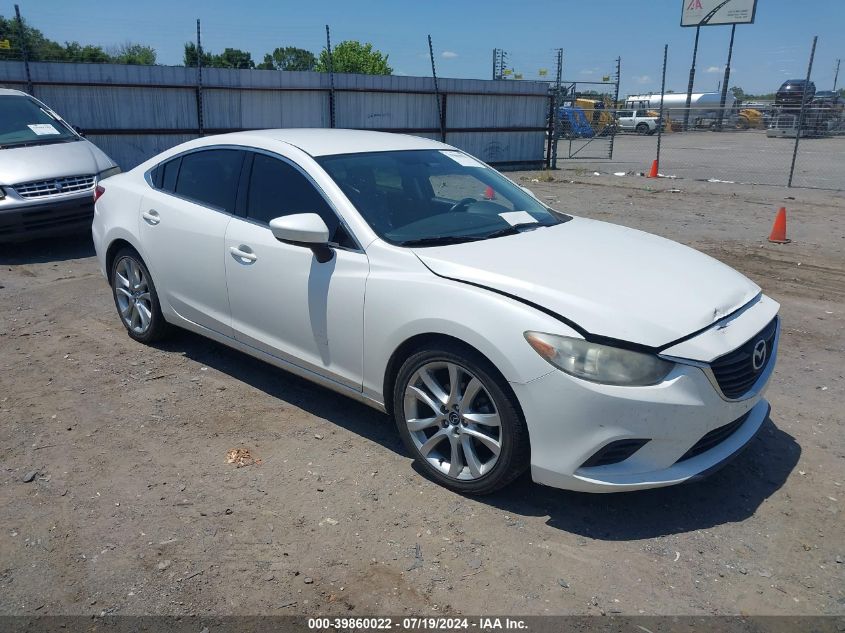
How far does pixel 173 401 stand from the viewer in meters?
4.57

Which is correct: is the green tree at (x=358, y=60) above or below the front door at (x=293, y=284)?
above

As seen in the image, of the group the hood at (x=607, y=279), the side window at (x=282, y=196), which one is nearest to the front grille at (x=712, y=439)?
the hood at (x=607, y=279)

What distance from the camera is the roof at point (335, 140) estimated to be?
4.32m

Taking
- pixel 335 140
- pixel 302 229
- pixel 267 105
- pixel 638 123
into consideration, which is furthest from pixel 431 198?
pixel 638 123

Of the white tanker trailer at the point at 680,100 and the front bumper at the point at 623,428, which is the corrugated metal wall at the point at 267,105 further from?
the white tanker trailer at the point at 680,100

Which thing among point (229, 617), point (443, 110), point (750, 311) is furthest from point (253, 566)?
point (443, 110)

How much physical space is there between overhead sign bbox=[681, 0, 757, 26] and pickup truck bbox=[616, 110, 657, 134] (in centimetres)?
696

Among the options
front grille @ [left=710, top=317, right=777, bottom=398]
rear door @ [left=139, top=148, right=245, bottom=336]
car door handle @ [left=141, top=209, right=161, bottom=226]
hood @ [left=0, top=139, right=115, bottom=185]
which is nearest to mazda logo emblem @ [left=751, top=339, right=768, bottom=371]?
front grille @ [left=710, top=317, right=777, bottom=398]

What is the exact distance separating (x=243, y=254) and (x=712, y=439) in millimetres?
2752

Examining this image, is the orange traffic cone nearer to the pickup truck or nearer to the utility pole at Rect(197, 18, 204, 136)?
the utility pole at Rect(197, 18, 204, 136)

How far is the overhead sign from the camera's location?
156 ft

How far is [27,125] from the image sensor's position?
8.85 metres

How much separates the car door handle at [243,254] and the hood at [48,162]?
4940mm

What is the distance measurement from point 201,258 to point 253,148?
30.5 inches
